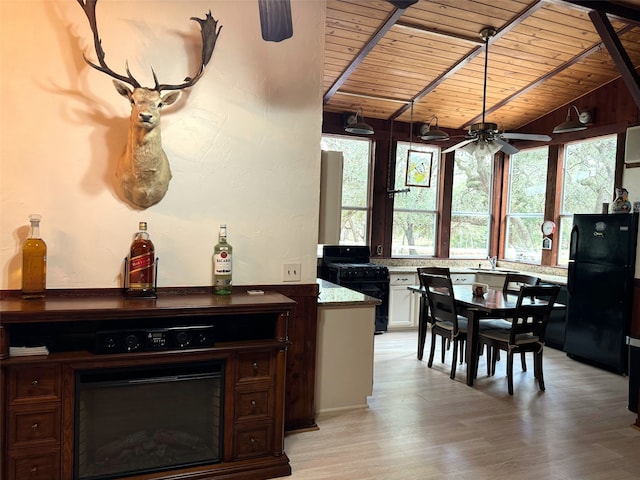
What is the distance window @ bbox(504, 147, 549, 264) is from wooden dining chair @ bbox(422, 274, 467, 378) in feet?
9.01

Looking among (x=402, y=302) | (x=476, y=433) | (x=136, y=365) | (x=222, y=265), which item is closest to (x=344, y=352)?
(x=476, y=433)

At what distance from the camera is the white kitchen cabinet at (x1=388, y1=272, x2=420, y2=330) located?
5891 mm

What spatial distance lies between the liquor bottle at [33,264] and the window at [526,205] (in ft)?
19.8

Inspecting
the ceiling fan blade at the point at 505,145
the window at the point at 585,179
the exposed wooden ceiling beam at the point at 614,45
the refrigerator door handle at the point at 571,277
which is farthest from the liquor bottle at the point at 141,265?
the window at the point at 585,179

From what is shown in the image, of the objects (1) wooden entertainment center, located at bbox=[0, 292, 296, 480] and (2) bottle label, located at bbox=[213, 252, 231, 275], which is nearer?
(1) wooden entertainment center, located at bbox=[0, 292, 296, 480]

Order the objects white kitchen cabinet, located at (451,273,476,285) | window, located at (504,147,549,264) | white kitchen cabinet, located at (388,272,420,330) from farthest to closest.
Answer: window, located at (504,147,549,264), white kitchen cabinet, located at (451,273,476,285), white kitchen cabinet, located at (388,272,420,330)

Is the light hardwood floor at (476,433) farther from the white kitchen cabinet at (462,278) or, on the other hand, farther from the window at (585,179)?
the window at (585,179)

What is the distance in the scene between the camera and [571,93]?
5664 millimetres

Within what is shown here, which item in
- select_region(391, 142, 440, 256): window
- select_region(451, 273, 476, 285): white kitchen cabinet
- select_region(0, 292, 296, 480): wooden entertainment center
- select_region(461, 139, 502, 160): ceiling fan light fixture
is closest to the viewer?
select_region(0, 292, 296, 480): wooden entertainment center

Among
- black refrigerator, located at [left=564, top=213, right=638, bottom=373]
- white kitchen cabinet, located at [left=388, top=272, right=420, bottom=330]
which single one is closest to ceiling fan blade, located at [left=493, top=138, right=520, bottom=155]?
black refrigerator, located at [left=564, top=213, right=638, bottom=373]

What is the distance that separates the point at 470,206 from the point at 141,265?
566 cm

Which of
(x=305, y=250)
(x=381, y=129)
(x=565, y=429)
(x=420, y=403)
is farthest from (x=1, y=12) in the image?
(x=381, y=129)

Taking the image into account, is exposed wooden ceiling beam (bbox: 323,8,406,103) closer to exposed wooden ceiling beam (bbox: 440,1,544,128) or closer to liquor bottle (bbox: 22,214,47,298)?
exposed wooden ceiling beam (bbox: 440,1,544,128)

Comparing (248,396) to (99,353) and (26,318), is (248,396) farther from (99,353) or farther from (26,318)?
(26,318)
